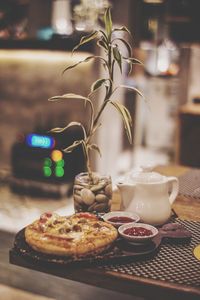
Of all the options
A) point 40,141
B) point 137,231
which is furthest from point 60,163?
point 137,231

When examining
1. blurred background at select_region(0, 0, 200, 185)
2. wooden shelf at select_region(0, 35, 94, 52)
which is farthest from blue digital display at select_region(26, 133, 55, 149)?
wooden shelf at select_region(0, 35, 94, 52)

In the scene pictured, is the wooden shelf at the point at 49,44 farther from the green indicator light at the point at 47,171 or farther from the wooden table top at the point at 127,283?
the wooden table top at the point at 127,283

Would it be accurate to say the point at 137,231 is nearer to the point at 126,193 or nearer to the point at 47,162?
the point at 126,193

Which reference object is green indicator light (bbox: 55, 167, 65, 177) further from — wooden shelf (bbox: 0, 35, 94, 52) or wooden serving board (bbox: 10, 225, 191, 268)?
wooden serving board (bbox: 10, 225, 191, 268)

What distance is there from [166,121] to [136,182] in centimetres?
691

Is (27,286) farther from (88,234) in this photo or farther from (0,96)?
(0,96)

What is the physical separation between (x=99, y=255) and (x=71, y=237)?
104 millimetres

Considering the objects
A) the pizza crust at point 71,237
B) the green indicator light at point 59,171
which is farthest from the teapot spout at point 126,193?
the green indicator light at point 59,171

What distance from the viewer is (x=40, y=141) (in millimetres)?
5504

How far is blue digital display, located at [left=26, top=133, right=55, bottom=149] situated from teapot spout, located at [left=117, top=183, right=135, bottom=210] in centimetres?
363

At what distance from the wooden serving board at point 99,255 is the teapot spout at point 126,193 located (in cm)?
22

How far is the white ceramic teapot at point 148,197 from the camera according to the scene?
1.75 meters

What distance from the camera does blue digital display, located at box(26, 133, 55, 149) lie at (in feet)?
17.8

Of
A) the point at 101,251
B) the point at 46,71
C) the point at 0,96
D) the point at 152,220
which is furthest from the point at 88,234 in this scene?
the point at 0,96
